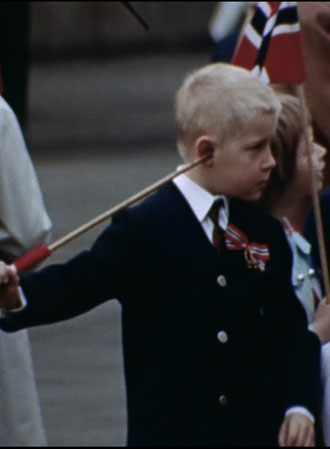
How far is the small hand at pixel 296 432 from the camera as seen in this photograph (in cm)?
332


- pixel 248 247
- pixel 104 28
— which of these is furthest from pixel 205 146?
pixel 104 28

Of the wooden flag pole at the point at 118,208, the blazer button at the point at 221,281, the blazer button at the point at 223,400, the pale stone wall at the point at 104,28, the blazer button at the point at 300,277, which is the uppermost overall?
the wooden flag pole at the point at 118,208

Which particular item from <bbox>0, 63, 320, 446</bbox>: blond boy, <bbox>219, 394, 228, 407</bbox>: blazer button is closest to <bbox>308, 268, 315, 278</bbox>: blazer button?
<bbox>0, 63, 320, 446</bbox>: blond boy

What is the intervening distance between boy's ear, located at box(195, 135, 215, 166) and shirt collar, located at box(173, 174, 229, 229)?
0.07 m

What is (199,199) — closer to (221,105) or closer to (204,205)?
(204,205)

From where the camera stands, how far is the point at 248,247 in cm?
341

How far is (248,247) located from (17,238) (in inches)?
23.1

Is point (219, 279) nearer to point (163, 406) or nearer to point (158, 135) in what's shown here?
point (163, 406)

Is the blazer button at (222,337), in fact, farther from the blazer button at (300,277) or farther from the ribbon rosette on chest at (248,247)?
the blazer button at (300,277)

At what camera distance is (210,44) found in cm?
2381

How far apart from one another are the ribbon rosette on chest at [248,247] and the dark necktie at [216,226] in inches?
0.7

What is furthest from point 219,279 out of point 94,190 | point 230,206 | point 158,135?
point 158,135

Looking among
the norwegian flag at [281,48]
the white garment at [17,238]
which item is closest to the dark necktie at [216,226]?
the white garment at [17,238]

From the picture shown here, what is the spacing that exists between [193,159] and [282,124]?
601 mm
